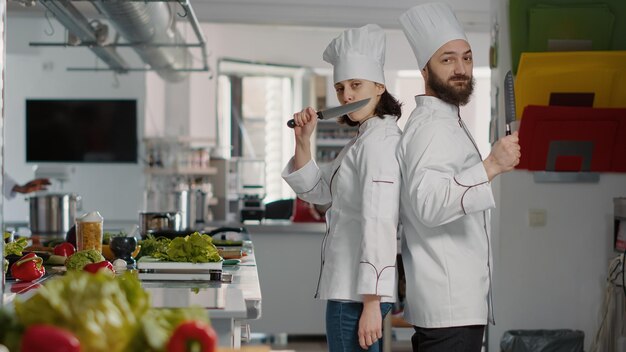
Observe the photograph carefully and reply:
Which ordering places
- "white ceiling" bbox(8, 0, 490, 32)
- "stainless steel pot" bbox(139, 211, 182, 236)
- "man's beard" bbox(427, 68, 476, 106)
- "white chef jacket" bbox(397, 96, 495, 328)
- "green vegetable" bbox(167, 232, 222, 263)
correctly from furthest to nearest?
"white ceiling" bbox(8, 0, 490, 32), "stainless steel pot" bbox(139, 211, 182, 236), "green vegetable" bbox(167, 232, 222, 263), "man's beard" bbox(427, 68, 476, 106), "white chef jacket" bbox(397, 96, 495, 328)

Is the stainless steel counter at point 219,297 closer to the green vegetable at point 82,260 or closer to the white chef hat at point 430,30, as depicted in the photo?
the green vegetable at point 82,260

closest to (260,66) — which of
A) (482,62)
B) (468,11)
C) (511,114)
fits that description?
(482,62)

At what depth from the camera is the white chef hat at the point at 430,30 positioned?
253 cm

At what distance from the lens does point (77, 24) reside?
552 centimetres

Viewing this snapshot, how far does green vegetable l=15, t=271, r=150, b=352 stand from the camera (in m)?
1.15

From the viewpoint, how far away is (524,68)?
15.7ft

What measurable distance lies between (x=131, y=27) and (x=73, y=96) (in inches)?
140

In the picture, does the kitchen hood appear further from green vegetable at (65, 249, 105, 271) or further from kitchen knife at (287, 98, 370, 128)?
kitchen knife at (287, 98, 370, 128)

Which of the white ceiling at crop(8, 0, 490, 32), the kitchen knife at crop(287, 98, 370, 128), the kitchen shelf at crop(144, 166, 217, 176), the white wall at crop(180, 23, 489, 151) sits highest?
the white wall at crop(180, 23, 489, 151)

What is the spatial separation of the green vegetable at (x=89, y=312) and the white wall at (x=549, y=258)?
13.2 feet

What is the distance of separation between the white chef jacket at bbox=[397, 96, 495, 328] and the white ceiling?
13.5 ft

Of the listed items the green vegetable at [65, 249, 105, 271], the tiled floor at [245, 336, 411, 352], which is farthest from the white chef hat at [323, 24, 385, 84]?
the tiled floor at [245, 336, 411, 352]

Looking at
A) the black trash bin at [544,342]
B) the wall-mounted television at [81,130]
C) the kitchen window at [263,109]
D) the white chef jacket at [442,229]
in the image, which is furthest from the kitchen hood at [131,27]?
the kitchen window at [263,109]

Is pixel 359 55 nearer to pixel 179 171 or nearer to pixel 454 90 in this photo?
pixel 454 90
